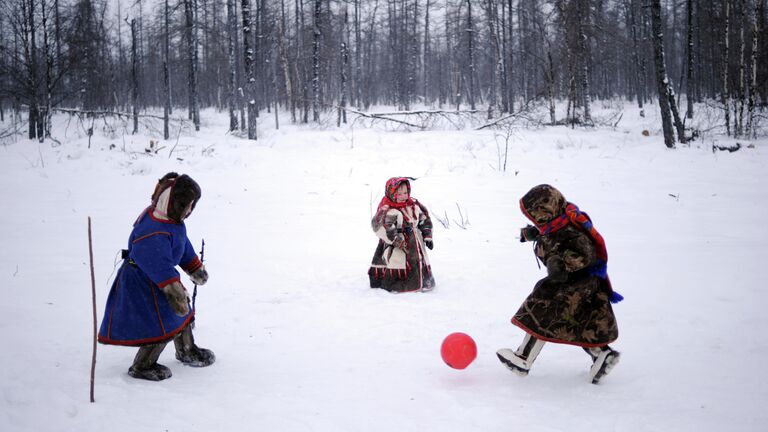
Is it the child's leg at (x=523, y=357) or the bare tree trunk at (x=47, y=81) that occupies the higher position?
the bare tree trunk at (x=47, y=81)

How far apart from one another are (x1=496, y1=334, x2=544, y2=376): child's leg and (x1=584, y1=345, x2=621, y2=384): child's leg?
1.18ft

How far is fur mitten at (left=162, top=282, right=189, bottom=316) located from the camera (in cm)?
302

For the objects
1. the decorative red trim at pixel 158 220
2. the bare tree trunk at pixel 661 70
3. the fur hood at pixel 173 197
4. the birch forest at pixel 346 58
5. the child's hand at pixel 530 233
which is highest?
the birch forest at pixel 346 58

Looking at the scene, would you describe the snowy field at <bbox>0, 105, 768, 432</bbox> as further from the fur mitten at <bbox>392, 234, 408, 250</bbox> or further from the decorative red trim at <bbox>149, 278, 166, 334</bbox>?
the fur mitten at <bbox>392, 234, 408, 250</bbox>

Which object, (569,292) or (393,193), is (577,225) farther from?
(393,193)

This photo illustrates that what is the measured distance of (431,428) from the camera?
267 cm

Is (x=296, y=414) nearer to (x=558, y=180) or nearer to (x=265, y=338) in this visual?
(x=265, y=338)

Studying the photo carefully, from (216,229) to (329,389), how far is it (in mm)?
5817

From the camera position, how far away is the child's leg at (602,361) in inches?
123

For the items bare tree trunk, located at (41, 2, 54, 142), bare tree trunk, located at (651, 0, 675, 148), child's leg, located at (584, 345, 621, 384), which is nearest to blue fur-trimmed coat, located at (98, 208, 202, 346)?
child's leg, located at (584, 345, 621, 384)

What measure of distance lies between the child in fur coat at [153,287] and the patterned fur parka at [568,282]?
2328 millimetres

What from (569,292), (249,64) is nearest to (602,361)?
(569,292)

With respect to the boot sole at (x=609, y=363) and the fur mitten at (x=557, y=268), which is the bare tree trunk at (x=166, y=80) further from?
the boot sole at (x=609, y=363)

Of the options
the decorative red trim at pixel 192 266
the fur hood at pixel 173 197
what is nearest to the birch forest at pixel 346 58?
the decorative red trim at pixel 192 266
